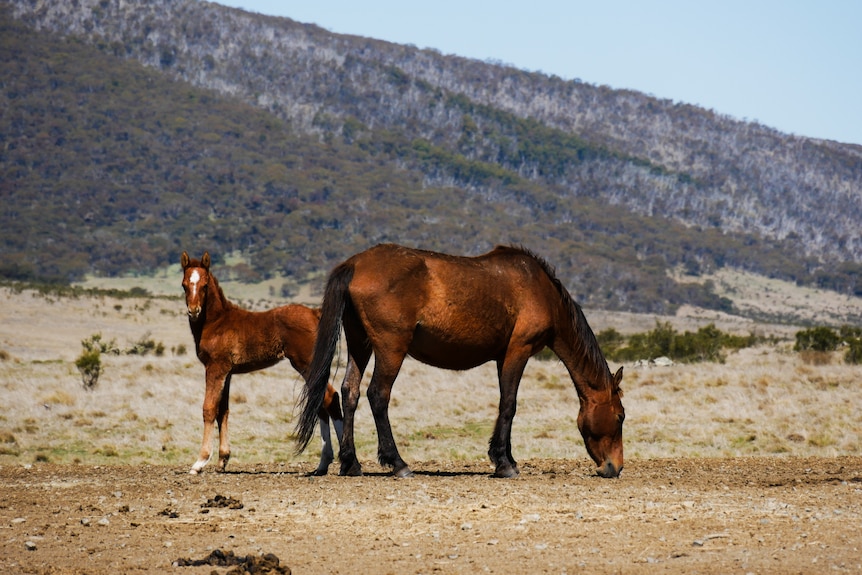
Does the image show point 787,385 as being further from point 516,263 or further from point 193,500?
point 193,500

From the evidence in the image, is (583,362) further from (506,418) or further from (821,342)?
(821,342)

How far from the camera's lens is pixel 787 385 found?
24656 mm

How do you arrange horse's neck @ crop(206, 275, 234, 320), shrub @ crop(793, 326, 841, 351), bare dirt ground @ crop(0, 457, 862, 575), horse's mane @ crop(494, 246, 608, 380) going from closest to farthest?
bare dirt ground @ crop(0, 457, 862, 575)
horse's mane @ crop(494, 246, 608, 380)
horse's neck @ crop(206, 275, 234, 320)
shrub @ crop(793, 326, 841, 351)

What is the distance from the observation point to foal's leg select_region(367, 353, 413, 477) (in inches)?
468

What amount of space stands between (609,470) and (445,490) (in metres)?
2.46

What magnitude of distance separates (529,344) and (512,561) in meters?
4.69

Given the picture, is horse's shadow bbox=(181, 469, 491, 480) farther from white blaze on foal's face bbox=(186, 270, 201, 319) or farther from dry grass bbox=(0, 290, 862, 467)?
white blaze on foal's face bbox=(186, 270, 201, 319)

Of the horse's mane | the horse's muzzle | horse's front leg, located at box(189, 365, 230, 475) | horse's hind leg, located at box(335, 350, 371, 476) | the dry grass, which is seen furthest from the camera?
the dry grass

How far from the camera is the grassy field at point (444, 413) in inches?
715

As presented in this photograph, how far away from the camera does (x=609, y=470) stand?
1235cm

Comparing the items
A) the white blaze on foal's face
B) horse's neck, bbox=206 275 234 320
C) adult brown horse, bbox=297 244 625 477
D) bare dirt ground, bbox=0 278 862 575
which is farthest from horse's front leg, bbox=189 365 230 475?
adult brown horse, bbox=297 244 625 477

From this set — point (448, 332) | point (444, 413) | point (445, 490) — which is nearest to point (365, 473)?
point (448, 332)

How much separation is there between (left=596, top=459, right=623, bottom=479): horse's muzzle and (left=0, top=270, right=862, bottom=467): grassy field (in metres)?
4.07

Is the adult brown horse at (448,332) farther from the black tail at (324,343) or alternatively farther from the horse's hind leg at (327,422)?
the horse's hind leg at (327,422)
